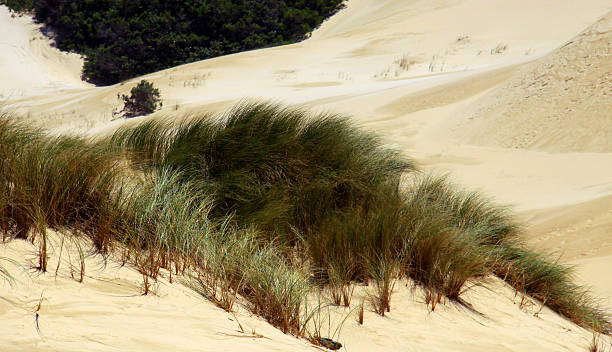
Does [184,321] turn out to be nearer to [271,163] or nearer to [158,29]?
[271,163]

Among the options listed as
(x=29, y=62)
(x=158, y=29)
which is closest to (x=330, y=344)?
(x=158, y=29)

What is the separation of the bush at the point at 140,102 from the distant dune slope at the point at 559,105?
31.6ft

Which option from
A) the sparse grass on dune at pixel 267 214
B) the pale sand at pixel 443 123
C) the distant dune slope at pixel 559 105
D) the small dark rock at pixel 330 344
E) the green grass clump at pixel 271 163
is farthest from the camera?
the distant dune slope at pixel 559 105

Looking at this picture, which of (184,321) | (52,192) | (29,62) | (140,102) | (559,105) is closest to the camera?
(184,321)

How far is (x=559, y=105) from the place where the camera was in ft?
33.7

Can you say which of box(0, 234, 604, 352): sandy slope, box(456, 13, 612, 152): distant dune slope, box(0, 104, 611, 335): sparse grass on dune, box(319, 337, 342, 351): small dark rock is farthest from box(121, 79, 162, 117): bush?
box(319, 337, 342, 351): small dark rock

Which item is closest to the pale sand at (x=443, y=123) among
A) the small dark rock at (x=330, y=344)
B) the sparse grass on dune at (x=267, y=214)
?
the small dark rock at (x=330, y=344)

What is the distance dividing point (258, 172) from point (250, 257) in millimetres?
1543

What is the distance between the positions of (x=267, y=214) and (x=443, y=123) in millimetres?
8496

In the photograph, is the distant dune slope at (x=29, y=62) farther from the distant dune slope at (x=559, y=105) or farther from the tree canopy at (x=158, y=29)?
the distant dune slope at (x=559, y=105)

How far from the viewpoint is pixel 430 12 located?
104 ft

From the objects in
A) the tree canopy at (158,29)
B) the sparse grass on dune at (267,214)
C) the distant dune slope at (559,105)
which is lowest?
the sparse grass on dune at (267,214)

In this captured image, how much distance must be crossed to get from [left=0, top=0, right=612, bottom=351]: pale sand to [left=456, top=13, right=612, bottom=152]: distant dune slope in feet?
0.10

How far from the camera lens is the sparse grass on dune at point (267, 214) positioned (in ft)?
10.9
